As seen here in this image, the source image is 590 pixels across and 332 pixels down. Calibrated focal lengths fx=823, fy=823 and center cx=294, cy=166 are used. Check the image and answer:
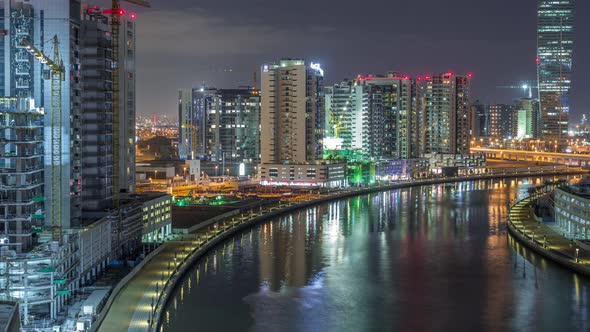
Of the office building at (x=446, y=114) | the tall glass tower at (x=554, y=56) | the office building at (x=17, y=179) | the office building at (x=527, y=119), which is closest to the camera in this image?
the office building at (x=17, y=179)

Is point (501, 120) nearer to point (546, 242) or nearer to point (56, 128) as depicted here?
point (546, 242)

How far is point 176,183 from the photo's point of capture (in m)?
34.5

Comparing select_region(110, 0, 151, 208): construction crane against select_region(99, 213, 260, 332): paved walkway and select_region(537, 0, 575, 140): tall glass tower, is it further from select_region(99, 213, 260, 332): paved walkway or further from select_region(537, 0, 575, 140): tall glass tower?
select_region(537, 0, 575, 140): tall glass tower

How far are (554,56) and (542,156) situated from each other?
17943mm

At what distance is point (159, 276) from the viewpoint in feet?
47.3

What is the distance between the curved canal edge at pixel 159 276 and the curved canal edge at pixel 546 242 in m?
7.36

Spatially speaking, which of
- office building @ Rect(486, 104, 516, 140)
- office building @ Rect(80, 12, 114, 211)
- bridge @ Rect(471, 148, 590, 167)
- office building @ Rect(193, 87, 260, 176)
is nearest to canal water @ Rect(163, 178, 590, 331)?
office building @ Rect(80, 12, 114, 211)

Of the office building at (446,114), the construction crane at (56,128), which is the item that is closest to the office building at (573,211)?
the construction crane at (56,128)

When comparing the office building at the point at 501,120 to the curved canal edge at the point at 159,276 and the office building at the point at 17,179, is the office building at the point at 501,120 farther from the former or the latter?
the office building at the point at 17,179

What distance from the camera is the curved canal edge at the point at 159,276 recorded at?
36.7ft

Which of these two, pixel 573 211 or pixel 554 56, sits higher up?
pixel 554 56

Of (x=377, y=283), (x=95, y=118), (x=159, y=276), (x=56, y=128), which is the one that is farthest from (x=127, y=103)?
(x=377, y=283)

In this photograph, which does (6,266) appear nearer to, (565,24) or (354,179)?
(354,179)

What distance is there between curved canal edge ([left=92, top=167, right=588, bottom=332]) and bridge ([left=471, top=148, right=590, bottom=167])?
105ft
